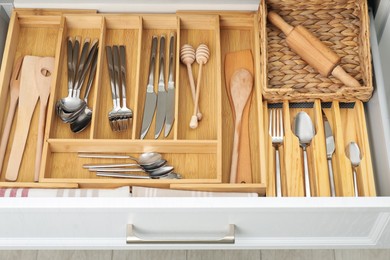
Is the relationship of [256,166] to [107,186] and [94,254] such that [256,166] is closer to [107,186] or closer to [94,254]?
[107,186]

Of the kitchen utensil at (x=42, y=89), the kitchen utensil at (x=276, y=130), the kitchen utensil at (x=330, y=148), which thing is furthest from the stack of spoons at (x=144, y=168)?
the kitchen utensil at (x=330, y=148)

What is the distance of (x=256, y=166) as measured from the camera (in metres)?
1.14

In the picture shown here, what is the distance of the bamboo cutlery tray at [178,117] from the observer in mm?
1078

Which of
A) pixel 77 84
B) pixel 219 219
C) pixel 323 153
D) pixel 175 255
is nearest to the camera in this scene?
pixel 219 219

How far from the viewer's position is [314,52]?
45.5 inches

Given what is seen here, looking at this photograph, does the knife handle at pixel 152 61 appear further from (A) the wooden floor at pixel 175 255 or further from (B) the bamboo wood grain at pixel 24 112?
(A) the wooden floor at pixel 175 255

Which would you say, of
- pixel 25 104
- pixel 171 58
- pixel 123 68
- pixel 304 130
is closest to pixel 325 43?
pixel 304 130

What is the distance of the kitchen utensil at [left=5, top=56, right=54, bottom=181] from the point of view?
1.13m

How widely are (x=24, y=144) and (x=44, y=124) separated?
61 mm

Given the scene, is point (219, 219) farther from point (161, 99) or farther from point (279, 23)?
point (279, 23)

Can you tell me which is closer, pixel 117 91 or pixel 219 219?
pixel 219 219

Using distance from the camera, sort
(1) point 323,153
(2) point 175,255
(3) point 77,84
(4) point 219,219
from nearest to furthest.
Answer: (4) point 219,219
(1) point 323,153
(3) point 77,84
(2) point 175,255

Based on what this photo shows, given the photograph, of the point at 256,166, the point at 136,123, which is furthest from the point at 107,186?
the point at 256,166

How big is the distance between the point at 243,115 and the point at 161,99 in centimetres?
19
